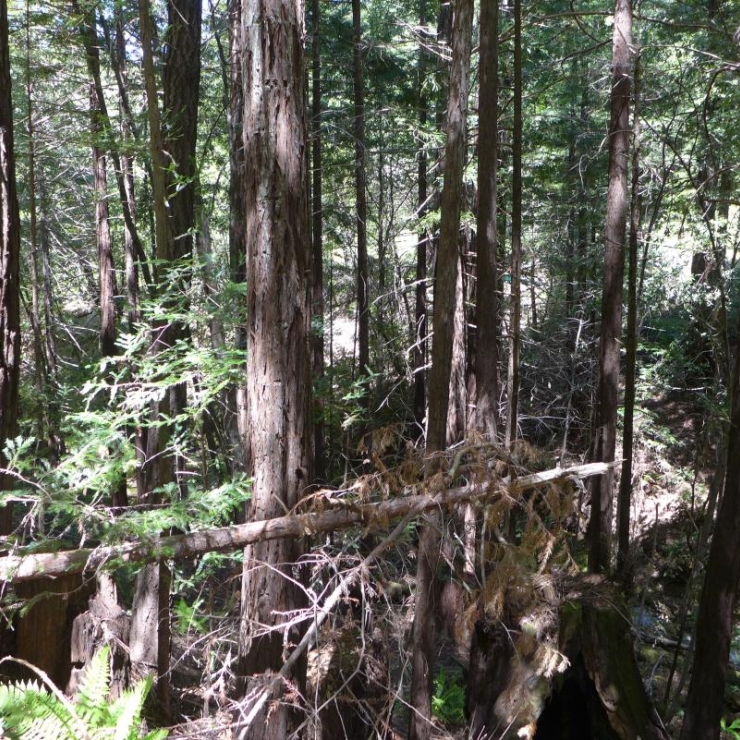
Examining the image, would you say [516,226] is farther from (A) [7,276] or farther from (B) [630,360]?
(A) [7,276]

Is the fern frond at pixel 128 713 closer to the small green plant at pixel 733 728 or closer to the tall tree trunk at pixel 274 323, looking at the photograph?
the tall tree trunk at pixel 274 323

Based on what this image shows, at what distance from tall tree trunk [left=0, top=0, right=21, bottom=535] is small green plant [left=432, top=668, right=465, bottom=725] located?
6.45 m

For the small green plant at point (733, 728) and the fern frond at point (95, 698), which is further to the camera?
the small green plant at point (733, 728)

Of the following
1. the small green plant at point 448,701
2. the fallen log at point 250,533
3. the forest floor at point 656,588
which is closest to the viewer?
the fallen log at point 250,533

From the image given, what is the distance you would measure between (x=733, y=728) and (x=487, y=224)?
24.1ft

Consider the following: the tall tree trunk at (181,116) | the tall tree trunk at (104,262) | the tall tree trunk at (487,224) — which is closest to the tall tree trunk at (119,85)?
the tall tree trunk at (104,262)

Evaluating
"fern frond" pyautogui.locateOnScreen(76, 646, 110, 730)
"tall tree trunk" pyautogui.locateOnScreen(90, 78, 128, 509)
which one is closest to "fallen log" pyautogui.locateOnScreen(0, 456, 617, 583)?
"fern frond" pyautogui.locateOnScreen(76, 646, 110, 730)

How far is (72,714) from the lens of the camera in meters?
3.10

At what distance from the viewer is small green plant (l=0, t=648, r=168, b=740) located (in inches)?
121

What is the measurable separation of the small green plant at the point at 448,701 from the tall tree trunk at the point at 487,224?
3.67m

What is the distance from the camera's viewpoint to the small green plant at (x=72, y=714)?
10.1 ft

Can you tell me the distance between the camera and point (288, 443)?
445 centimetres

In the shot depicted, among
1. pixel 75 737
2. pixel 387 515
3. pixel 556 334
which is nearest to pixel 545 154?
pixel 556 334

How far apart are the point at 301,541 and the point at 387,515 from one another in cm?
63
